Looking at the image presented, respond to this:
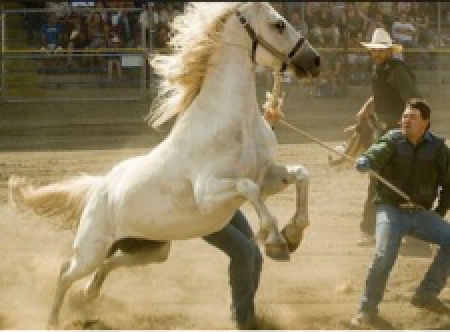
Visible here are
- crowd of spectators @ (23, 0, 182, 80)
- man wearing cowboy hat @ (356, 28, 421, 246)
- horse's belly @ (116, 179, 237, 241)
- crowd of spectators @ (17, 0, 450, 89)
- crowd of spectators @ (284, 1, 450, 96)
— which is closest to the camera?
horse's belly @ (116, 179, 237, 241)

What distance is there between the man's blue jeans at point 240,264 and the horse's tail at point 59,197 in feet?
2.95

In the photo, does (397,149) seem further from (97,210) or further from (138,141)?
(138,141)

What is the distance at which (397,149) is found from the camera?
7.29m

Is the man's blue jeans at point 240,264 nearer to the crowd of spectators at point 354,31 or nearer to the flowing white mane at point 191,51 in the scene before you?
the flowing white mane at point 191,51

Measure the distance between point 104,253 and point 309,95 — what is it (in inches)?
480

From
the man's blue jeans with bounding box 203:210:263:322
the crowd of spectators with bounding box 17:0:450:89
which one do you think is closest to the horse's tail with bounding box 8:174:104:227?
the man's blue jeans with bounding box 203:210:263:322

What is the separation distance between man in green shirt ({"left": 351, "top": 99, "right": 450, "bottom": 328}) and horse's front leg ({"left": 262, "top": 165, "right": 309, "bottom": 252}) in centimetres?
65

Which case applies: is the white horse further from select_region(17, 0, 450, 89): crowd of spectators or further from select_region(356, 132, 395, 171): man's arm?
select_region(17, 0, 450, 89): crowd of spectators

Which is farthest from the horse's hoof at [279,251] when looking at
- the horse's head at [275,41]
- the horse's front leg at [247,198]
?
the horse's head at [275,41]

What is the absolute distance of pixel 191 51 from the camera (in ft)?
22.7

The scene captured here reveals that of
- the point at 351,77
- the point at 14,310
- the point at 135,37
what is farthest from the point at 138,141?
the point at 14,310

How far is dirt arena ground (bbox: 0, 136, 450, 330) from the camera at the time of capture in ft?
24.6

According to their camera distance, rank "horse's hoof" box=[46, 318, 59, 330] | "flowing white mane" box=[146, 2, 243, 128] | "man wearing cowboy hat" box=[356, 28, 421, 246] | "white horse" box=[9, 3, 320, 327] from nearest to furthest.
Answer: "white horse" box=[9, 3, 320, 327], "flowing white mane" box=[146, 2, 243, 128], "horse's hoof" box=[46, 318, 59, 330], "man wearing cowboy hat" box=[356, 28, 421, 246]

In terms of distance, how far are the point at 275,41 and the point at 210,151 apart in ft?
2.50
